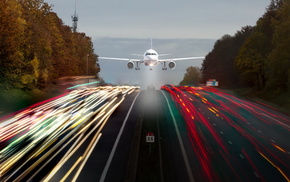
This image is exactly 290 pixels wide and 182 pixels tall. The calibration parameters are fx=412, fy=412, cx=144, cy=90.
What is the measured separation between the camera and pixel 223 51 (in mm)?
143500

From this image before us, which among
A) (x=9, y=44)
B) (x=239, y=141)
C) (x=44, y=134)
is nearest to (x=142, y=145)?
(x=44, y=134)

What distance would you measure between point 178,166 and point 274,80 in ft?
160

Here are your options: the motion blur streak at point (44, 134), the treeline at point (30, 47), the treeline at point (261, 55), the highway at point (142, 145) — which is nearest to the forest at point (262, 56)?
the treeline at point (261, 55)

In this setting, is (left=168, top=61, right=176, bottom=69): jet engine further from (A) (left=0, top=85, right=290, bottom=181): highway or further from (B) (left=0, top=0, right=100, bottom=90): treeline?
(A) (left=0, top=85, right=290, bottom=181): highway

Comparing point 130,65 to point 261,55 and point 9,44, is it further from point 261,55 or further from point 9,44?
point 9,44

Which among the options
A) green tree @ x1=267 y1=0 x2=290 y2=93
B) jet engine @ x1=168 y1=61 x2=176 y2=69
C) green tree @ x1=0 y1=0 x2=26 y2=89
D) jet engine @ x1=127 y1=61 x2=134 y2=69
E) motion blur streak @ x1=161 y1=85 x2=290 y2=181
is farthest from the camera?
jet engine @ x1=168 y1=61 x2=176 y2=69

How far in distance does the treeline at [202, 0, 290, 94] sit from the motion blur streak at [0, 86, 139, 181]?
30.2 meters

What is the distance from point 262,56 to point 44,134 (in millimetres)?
63793

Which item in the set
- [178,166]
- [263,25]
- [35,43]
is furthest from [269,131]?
[263,25]

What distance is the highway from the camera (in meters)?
26.3

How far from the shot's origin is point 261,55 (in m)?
89.2

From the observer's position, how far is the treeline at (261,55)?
6838 centimetres

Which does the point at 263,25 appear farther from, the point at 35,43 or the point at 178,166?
the point at 178,166

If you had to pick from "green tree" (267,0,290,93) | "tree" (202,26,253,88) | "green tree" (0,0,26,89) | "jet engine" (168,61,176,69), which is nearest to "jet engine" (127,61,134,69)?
"jet engine" (168,61,176,69)
